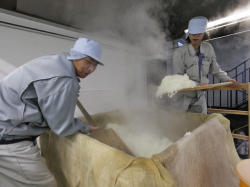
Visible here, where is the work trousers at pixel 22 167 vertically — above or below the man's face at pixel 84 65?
below

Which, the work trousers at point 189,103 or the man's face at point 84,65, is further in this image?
the work trousers at point 189,103

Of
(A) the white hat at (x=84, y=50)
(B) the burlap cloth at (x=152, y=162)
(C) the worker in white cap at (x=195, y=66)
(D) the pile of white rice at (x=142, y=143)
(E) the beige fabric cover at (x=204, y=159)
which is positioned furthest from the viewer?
(C) the worker in white cap at (x=195, y=66)

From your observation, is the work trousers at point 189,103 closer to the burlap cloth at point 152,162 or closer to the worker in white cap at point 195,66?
the worker in white cap at point 195,66

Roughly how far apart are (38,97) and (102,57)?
2.36 m

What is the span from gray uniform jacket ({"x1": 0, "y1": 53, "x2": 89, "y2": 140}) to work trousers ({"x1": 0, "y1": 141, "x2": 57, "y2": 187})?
0.31ft

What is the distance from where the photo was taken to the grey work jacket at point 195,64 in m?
2.08

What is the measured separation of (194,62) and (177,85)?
535 mm

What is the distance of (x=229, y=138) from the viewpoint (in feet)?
4.92

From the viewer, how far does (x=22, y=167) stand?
3.63ft

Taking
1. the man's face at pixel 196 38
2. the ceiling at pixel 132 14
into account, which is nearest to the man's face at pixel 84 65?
the man's face at pixel 196 38

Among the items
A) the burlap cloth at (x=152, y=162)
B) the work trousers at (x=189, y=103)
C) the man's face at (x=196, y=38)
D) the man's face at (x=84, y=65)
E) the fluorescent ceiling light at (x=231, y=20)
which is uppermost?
the fluorescent ceiling light at (x=231, y=20)

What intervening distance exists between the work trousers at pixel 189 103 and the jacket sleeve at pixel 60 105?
5.43 ft

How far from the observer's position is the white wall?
6.67 ft

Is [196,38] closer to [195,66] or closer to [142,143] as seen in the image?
[195,66]
